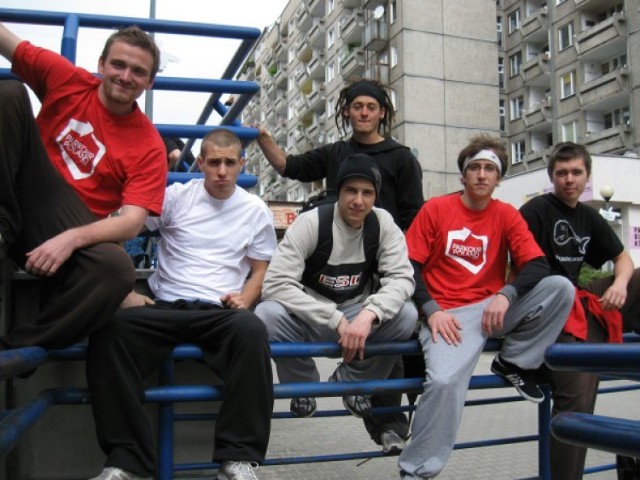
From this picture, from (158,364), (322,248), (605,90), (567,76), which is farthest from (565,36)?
(158,364)

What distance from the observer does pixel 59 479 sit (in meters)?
2.88

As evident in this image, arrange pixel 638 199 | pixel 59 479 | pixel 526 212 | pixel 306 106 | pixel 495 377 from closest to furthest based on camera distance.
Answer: pixel 59 479 → pixel 495 377 → pixel 526 212 → pixel 638 199 → pixel 306 106

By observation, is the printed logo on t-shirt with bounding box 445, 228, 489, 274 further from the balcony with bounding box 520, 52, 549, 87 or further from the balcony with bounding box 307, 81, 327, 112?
the balcony with bounding box 307, 81, 327, 112

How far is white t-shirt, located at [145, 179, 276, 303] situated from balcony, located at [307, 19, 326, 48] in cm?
3801

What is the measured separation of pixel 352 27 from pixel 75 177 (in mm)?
32981

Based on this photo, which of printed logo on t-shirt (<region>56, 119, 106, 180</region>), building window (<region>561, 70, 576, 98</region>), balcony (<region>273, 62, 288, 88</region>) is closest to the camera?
printed logo on t-shirt (<region>56, 119, 106, 180</region>)

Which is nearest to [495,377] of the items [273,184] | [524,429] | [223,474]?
[223,474]

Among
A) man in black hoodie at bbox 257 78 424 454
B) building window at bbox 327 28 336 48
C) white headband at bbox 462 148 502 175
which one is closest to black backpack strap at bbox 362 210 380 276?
man in black hoodie at bbox 257 78 424 454

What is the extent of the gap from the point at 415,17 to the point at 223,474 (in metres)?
29.2

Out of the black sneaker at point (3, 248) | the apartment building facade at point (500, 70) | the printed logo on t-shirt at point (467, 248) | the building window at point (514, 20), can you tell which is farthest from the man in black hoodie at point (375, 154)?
the building window at point (514, 20)

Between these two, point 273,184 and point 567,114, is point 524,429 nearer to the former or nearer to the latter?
point 567,114

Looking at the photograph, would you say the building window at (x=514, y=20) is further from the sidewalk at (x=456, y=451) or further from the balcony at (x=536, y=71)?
the sidewalk at (x=456, y=451)

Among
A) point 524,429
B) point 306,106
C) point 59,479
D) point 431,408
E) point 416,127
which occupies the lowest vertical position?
point 524,429

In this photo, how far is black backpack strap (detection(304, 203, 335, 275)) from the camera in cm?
307
